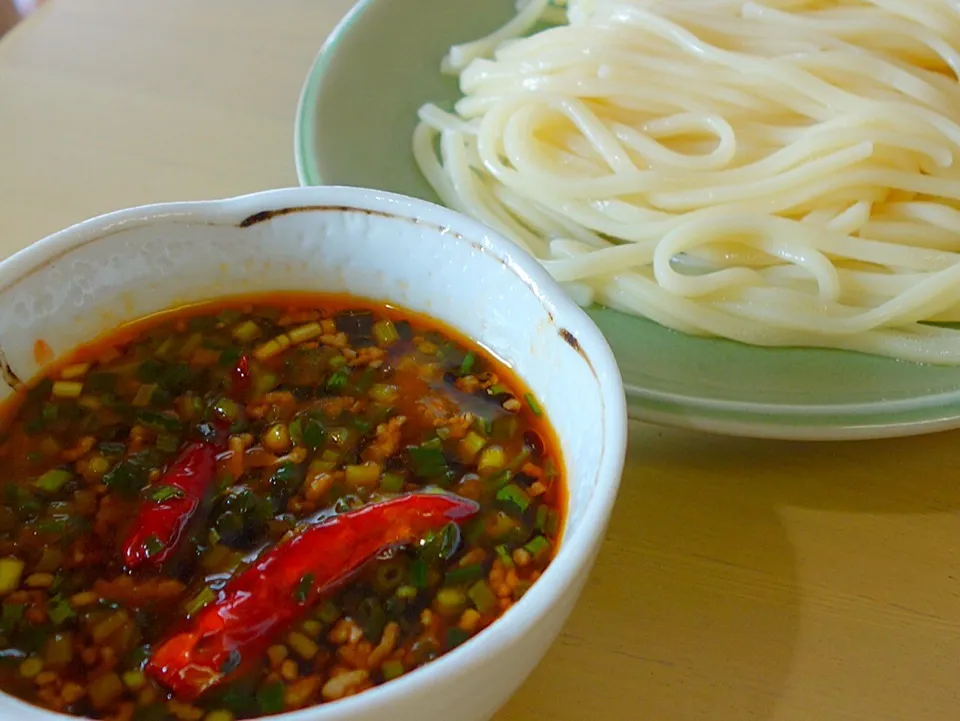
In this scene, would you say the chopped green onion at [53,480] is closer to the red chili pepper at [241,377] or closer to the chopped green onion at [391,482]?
the red chili pepper at [241,377]

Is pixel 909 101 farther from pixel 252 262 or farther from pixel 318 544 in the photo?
pixel 318 544

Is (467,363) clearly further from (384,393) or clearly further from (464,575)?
(464,575)

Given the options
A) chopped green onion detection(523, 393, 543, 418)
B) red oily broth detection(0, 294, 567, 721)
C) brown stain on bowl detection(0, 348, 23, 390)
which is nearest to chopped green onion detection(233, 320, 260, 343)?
red oily broth detection(0, 294, 567, 721)

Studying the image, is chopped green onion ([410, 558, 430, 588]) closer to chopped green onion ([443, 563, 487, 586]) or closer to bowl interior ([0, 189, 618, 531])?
chopped green onion ([443, 563, 487, 586])

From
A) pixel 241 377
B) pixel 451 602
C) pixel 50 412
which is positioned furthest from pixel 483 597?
pixel 50 412

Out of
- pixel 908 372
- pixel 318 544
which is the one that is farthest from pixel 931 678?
pixel 318 544
